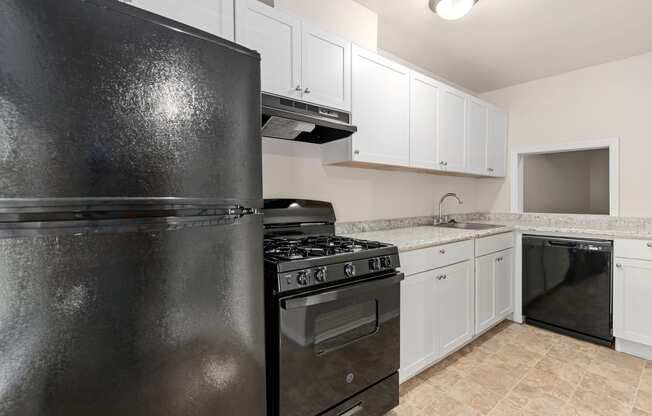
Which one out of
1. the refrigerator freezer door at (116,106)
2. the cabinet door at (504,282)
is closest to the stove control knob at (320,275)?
the refrigerator freezer door at (116,106)

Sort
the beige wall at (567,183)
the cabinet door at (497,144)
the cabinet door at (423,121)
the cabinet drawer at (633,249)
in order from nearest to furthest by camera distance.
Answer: the cabinet drawer at (633,249)
the cabinet door at (423,121)
the cabinet door at (497,144)
the beige wall at (567,183)

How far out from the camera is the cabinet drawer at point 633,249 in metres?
2.34

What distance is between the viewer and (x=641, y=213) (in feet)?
9.28

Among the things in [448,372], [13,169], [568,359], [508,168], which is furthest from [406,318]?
[508,168]

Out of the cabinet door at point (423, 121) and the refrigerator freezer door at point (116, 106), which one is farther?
the cabinet door at point (423, 121)

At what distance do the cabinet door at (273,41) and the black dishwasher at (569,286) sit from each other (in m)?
2.63

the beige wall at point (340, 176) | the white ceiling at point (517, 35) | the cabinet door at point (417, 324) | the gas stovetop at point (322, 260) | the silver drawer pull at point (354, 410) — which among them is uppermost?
the white ceiling at point (517, 35)

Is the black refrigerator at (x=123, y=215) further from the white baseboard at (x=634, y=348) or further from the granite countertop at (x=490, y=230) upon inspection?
the white baseboard at (x=634, y=348)

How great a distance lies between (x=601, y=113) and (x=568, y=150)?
413 millimetres

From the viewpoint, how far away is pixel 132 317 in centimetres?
84

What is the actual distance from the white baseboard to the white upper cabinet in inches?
112

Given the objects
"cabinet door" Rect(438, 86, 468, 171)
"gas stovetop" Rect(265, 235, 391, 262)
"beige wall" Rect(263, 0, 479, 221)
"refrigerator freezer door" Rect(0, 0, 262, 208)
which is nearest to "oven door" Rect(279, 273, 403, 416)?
"gas stovetop" Rect(265, 235, 391, 262)

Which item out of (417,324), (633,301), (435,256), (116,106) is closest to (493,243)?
(435,256)

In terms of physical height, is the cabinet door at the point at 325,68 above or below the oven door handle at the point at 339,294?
above
